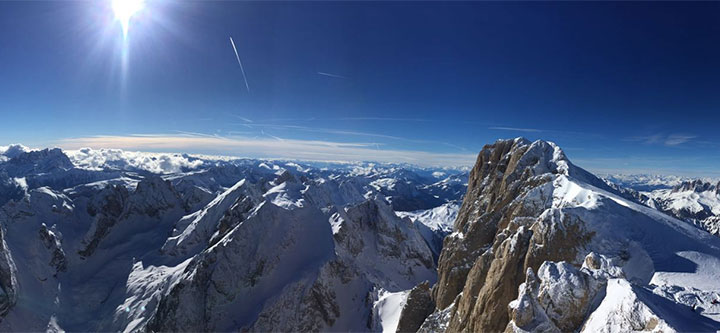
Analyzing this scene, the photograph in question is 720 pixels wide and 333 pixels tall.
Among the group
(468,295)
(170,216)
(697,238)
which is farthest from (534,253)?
(170,216)

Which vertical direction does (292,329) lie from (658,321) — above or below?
below

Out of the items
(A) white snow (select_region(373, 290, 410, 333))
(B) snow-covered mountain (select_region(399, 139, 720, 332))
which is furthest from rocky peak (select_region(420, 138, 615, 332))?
(A) white snow (select_region(373, 290, 410, 333))

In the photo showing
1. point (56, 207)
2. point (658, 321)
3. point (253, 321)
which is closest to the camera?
point (658, 321)

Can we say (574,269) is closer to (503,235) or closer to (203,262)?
(503,235)

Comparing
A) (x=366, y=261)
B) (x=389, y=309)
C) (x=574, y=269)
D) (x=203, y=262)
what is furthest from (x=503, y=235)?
(x=366, y=261)

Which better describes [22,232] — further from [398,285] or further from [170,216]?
[398,285]

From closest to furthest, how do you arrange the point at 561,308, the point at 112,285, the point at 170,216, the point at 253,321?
the point at 561,308 → the point at 253,321 → the point at 112,285 → the point at 170,216

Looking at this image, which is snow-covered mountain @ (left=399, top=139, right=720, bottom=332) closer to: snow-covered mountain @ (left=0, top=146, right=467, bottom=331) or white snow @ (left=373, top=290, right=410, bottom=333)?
white snow @ (left=373, top=290, right=410, bottom=333)
